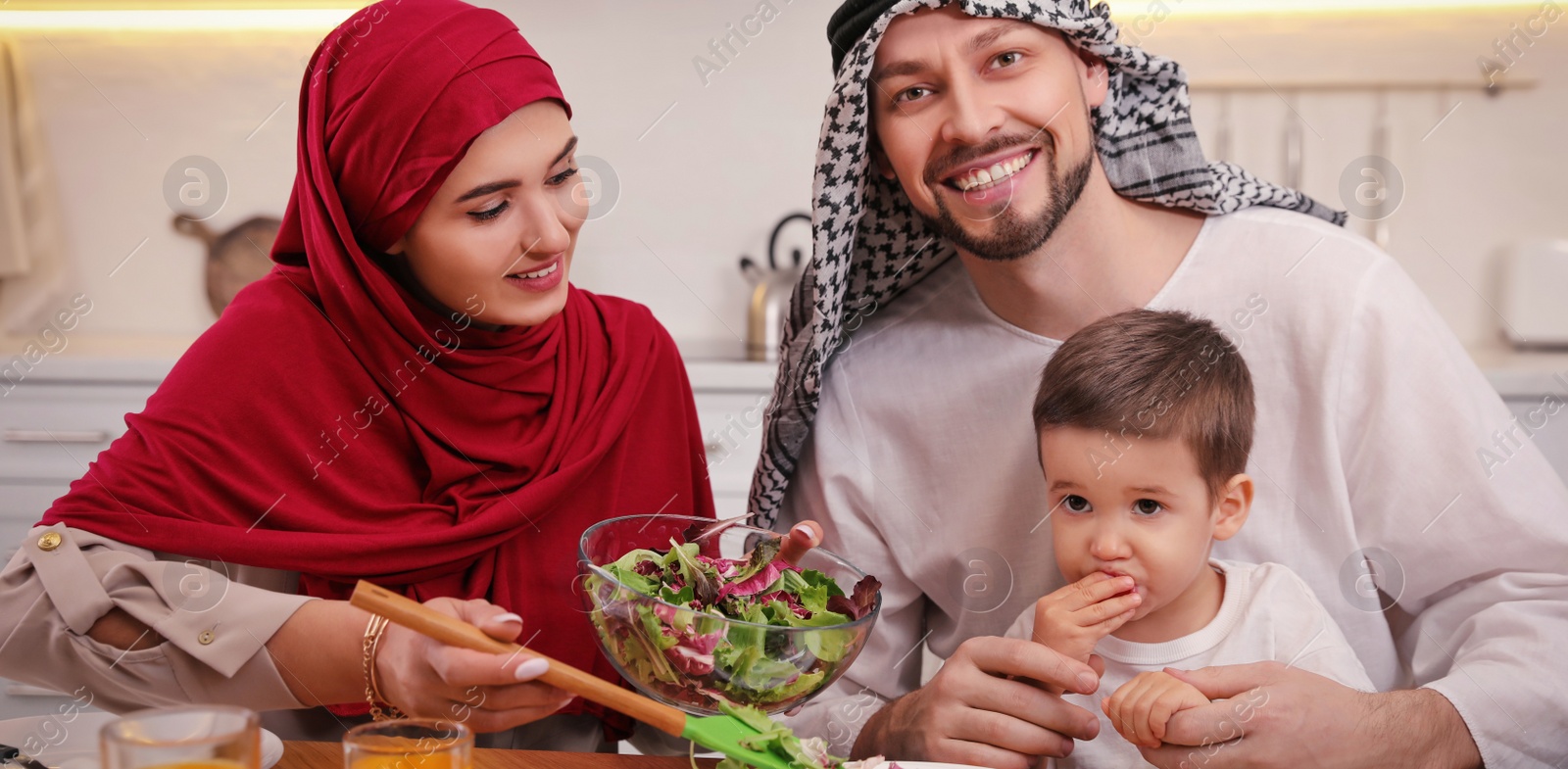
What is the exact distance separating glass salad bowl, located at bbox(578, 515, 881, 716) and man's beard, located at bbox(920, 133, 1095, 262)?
1.71 feet

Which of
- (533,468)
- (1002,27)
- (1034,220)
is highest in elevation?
(1002,27)

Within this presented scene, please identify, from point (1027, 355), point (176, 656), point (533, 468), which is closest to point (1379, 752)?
point (1027, 355)

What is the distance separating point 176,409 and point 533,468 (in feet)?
1.52

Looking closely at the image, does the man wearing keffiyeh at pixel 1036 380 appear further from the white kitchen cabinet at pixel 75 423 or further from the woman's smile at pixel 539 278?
Result: the white kitchen cabinet at pixel 75 423

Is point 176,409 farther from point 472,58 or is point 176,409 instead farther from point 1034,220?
point 1034,220

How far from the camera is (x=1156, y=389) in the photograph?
1.28 metres

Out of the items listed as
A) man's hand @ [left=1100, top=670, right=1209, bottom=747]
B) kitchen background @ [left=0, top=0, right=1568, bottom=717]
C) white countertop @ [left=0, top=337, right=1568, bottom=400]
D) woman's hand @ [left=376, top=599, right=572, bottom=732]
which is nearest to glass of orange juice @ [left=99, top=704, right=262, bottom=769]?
woman's hand @ [left=376, top=599, right=572, bottom=732]

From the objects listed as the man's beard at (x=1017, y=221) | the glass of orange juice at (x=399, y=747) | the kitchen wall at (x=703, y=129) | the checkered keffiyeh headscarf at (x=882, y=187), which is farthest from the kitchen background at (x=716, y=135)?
the glass of orange juice at (x=399, y=747)

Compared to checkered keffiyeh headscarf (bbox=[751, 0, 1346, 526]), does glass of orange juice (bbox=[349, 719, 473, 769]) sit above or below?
below

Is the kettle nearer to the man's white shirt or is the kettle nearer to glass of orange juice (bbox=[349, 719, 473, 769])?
the man's white shirt

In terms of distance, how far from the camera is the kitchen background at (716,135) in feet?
10.8

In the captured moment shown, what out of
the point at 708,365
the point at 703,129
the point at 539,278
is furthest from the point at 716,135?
the point at 539,278

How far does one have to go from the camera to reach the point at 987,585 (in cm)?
158

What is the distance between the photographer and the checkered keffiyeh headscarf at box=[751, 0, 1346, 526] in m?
1.51
